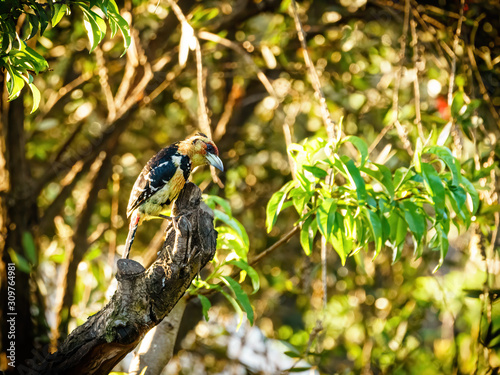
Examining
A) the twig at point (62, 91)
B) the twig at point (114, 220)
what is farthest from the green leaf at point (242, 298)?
the twig at point (62, 91)

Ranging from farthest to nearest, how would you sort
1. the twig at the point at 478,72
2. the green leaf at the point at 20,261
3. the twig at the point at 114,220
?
the twig at the point at 114,220 < the twig at the point at 478,72 < the green leaf at the point at 20,261

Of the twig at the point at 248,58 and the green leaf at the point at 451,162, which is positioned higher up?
the green leaf at the point at 451,162

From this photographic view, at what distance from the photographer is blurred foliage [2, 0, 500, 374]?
11.1 feet

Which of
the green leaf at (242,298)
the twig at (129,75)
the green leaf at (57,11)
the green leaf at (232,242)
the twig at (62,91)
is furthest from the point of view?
the twig at (62,91)

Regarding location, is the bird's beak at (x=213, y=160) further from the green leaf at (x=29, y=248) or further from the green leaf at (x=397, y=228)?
the green leaf at (x=29, y=248)

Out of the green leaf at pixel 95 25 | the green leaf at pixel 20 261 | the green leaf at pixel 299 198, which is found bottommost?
the green leaf at pixel 20 261

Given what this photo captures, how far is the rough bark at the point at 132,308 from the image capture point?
5.90 ft

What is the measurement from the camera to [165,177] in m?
2.42

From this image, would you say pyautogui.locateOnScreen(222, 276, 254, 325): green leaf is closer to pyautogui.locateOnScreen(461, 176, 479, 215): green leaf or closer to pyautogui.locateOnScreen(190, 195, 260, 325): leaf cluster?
pyautogui.locateOnScreen(190, 195, 260, 325): leaf cluster

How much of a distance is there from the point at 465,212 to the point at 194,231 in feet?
3.44

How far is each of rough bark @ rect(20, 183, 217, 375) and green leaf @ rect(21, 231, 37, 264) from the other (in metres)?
1.34

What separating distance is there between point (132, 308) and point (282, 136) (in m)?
3.33

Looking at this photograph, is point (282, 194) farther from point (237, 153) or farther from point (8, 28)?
point (237, 153)

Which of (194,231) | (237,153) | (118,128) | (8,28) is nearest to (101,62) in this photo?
(118,128)
